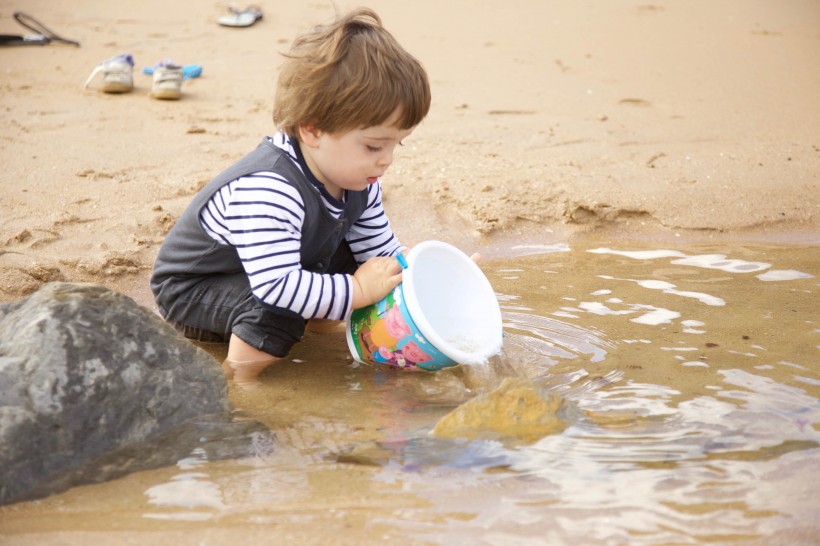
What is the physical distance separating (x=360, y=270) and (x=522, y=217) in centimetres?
170

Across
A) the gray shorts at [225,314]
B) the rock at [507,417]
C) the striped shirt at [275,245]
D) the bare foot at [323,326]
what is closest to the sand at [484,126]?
the gray shorts at [225,314]

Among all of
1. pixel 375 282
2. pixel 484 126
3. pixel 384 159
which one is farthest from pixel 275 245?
pixel 484 126

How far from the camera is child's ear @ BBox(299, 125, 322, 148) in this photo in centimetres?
307

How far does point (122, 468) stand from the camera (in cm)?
232

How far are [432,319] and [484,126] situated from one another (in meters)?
2.74

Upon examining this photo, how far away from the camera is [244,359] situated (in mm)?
3166

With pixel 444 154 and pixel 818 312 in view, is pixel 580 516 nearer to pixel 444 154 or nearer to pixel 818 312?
pixel 818 312

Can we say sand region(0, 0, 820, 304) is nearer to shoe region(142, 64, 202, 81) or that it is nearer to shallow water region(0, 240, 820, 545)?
shoe region(142, 64, 202, 81)

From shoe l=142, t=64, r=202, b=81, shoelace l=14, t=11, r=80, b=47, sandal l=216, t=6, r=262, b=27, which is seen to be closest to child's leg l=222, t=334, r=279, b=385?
shoe l=142, t=64, r=202, b=81

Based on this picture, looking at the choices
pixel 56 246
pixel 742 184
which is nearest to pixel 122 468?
pixel 56 246

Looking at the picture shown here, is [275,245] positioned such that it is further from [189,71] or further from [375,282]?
[189,71]

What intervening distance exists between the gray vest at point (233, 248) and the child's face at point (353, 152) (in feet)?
0.29

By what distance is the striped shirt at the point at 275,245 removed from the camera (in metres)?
2.95

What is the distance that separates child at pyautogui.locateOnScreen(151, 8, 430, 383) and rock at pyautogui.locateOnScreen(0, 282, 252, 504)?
1.49 feet
